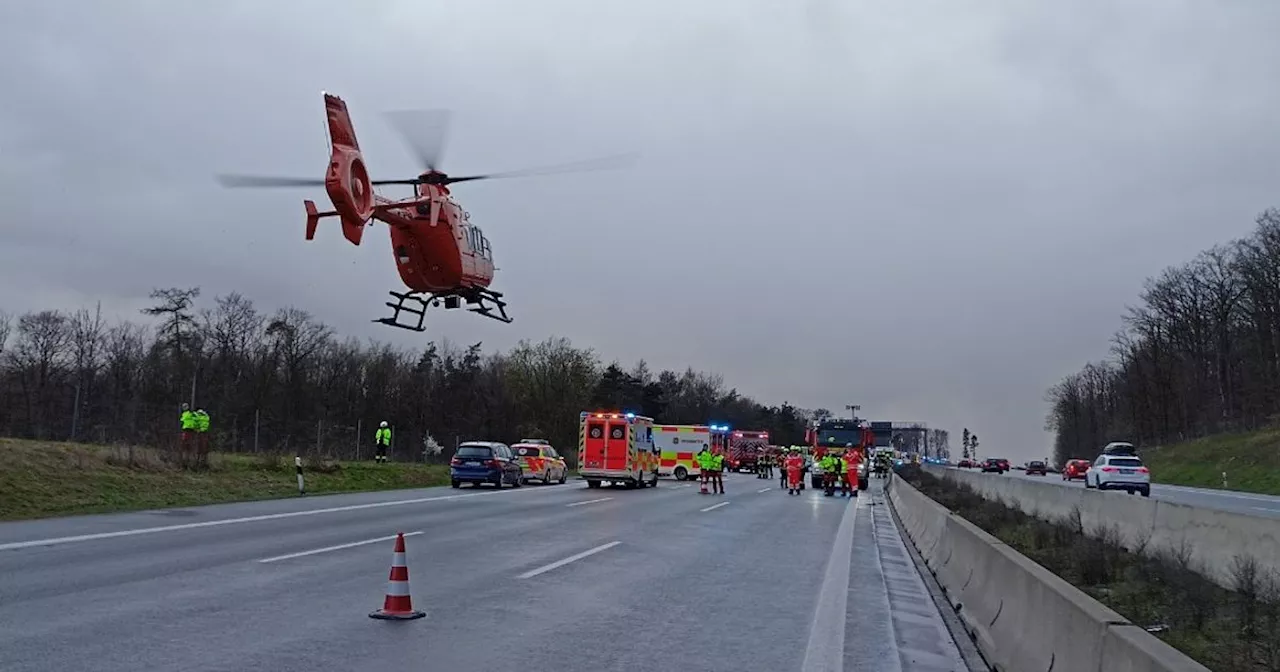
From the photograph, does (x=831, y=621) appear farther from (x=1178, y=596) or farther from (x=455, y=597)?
(x=455, y=597)

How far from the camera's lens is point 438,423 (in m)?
85.2

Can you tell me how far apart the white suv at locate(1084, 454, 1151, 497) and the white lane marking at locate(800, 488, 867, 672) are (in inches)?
1065

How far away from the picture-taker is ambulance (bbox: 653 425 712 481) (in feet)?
187

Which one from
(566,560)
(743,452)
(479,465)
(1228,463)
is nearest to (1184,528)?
(566,560)

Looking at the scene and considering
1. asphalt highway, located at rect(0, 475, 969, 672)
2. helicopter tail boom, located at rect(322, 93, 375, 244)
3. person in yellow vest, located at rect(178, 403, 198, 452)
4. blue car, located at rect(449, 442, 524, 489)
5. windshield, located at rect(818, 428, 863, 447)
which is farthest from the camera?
windshield, located at rect(818, 428, 863, 447)

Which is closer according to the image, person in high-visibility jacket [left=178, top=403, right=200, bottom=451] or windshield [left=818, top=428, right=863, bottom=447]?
person in high-visibility jacket [left=178, top=403, right=200, bottom=451]

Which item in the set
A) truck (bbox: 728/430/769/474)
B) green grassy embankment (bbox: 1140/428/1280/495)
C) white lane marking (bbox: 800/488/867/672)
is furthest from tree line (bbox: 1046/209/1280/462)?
white lane marking (bbox: 800/488/867/672)

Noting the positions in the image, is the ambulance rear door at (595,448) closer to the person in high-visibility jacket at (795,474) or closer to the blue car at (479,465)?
the blue car at (479,465)

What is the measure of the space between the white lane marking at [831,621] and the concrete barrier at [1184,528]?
444cm

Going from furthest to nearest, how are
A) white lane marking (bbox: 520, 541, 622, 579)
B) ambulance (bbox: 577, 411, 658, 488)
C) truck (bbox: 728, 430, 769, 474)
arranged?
truck (bbox: 728, 430, 769, 474)
ambulance (bbox: 577, 411, 658, 488)
white lane marking (bbox: 520, 541, 622, 579)

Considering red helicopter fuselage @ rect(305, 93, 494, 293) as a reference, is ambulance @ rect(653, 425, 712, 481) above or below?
below

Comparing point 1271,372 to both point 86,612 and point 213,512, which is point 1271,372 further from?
point 86,612

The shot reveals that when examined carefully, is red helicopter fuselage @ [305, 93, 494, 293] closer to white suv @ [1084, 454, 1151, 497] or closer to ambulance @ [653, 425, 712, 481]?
white suv @ [1084, 454, 1151, 497]

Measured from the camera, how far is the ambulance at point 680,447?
187 ft
